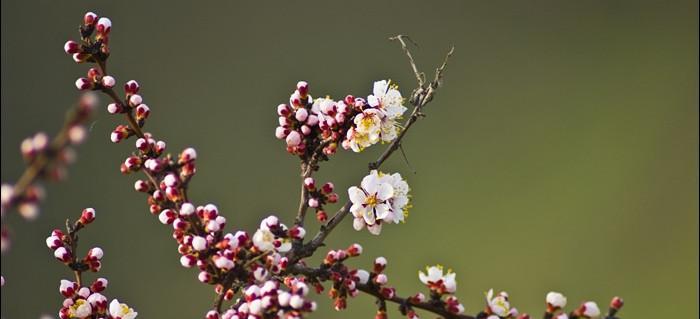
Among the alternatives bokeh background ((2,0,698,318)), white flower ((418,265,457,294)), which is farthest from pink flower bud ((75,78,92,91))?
bokeh background ((2,0,698,318))

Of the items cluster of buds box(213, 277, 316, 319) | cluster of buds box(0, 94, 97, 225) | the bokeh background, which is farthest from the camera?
the bokeh background

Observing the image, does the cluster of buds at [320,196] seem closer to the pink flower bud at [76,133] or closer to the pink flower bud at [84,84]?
the pink flower bud at [84,84]

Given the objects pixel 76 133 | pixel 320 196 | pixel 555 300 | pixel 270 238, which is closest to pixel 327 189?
pixel 320 196

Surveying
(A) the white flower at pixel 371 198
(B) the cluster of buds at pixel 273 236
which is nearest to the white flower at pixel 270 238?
(B) the cluster of buds at pixel 273 236

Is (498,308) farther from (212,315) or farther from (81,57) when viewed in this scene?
(81,57)

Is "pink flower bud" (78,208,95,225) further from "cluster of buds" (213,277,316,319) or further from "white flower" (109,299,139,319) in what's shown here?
"cluster of buds" (213,277,316,319)
